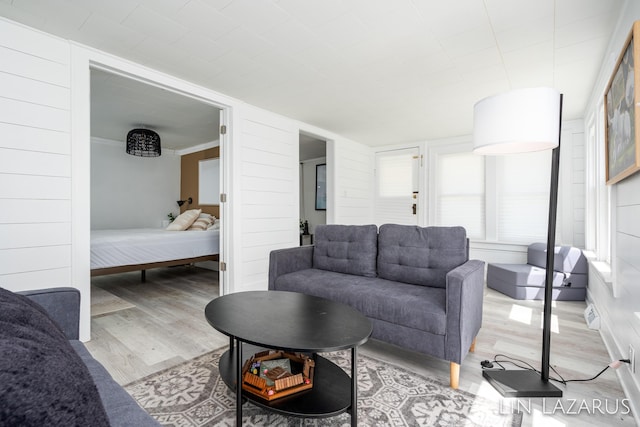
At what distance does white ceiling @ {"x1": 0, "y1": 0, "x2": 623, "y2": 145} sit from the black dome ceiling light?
1.74 metres

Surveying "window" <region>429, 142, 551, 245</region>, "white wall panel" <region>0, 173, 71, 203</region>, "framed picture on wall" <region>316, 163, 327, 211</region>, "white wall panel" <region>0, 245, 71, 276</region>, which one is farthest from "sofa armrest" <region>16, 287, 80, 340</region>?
"framed picture on wall" <region>316, 163, 327, 211</region>

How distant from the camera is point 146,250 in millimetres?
A: 3768

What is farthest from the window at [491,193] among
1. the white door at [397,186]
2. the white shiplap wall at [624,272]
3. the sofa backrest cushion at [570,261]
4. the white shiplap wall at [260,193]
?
the white shiplap wall at [260,193]

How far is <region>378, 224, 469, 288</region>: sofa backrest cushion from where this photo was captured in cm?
230

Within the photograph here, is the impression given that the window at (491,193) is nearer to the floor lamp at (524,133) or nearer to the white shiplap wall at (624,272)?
the white shiplap wall at (624,272)

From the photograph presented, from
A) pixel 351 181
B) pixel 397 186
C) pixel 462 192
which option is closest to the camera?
pixel 462 192

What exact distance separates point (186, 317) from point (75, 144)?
1.76 meters

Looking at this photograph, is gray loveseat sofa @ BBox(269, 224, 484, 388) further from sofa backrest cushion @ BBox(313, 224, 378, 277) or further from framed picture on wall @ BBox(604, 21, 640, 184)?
framed picture on wall @ BBox(604, 21, 640, 184)

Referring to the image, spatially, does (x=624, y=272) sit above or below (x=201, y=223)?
below

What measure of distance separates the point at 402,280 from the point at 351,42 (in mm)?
1925

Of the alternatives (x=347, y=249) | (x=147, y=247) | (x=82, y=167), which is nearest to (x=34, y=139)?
(x=82, y=167)

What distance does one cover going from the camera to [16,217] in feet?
7.02

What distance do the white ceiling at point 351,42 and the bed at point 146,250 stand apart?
78.4 inches

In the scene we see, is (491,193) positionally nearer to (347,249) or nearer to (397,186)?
(397,186)
